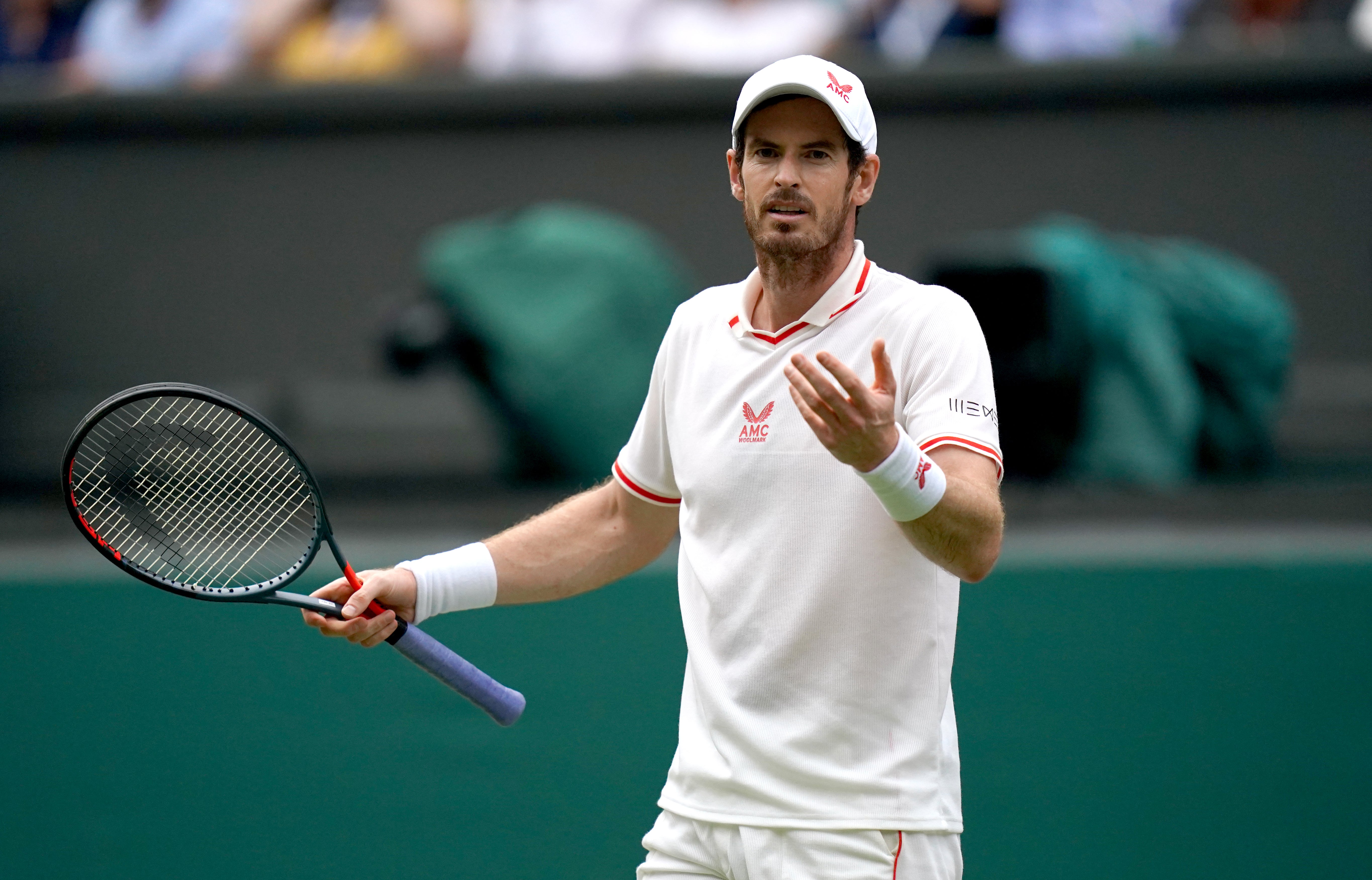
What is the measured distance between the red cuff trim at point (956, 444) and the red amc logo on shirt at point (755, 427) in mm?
289

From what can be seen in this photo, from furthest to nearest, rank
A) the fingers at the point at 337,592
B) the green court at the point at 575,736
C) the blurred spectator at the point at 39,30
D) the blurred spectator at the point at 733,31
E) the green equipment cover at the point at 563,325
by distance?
the blurred spectator at the point at 39,30 < the blurred spectator at the point at 733,31 < the green equipment cover at the point at 563,325 < the green court at the point at 575,736 < the fingers at the point at 337,592

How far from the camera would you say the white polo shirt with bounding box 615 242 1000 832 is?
2334 millimetres

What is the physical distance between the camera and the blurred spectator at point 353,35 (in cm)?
573

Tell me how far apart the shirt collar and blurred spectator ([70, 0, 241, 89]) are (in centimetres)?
395

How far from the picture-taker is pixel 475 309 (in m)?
4.75

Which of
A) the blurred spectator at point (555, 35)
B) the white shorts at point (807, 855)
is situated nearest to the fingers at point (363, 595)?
the white shorts at point (807, 855)

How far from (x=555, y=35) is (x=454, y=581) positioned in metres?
3.60

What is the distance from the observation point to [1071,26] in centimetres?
562

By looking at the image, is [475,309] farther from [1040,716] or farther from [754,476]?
[754,476]

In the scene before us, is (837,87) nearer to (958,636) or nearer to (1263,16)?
(958,636)

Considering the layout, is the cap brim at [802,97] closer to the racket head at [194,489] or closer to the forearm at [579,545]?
the forearm at [579,545]

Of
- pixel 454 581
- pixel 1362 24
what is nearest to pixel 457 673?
pixel 454 581

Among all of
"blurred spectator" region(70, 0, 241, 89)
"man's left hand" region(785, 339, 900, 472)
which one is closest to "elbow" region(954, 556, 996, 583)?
"man's left hand" region(785, 339, 900, 472)

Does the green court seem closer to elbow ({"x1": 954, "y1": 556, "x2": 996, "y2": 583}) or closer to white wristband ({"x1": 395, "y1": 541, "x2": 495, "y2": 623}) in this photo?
white wristband ({"x1": 395, "y1": 541, "x2": 495, "y2": 623})
